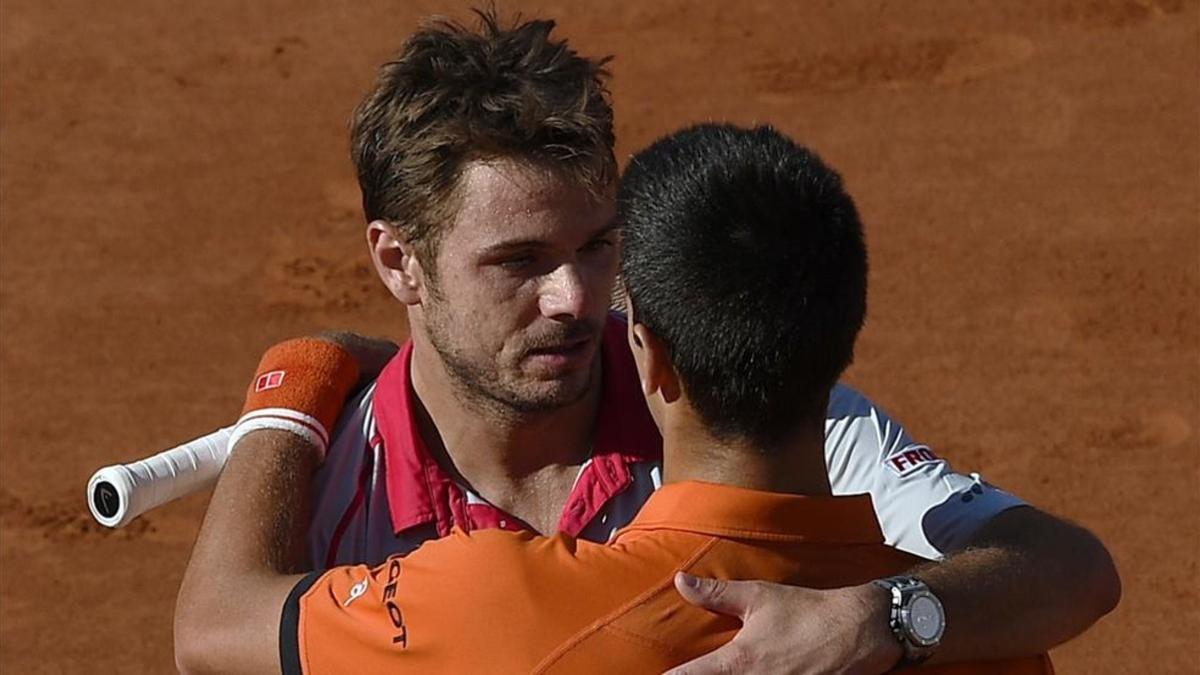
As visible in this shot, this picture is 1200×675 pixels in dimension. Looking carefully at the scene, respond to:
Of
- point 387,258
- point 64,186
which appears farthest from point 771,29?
point 387,258

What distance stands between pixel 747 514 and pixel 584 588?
27 cm

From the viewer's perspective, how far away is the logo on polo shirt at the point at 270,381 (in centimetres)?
403

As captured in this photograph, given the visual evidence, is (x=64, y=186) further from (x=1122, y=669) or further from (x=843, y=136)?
(x=1122, y=669)

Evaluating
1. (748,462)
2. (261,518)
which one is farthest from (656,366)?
(261,518)

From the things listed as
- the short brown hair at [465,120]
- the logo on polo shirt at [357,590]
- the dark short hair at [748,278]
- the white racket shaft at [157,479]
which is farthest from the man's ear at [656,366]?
the white racket shaft at [157,479]

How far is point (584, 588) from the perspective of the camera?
9.71ft

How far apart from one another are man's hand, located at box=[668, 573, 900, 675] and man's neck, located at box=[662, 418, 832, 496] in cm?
16

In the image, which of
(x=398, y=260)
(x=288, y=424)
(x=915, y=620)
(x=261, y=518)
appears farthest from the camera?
(x=398, y=260)

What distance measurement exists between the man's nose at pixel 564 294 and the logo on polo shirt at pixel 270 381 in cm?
55

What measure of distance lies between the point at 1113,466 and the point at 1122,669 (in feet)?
3.71

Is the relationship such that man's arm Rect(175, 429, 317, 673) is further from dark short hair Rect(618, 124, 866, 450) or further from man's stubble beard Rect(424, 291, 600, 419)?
dark short hair Rect(618, 124, 866, 450)

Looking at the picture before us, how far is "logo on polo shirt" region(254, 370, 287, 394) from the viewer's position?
4.03 m

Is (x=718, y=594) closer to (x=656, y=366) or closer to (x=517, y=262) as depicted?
(x=656, y=366)

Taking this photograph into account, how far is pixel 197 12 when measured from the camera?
1172cm
